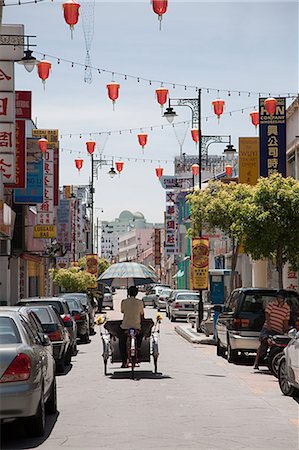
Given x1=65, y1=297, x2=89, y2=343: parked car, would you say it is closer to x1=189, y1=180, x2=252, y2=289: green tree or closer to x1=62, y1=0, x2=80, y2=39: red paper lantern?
A: x1=189, y1=180, x2=252, y2=289: green tree

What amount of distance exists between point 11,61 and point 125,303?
1255 centimetres

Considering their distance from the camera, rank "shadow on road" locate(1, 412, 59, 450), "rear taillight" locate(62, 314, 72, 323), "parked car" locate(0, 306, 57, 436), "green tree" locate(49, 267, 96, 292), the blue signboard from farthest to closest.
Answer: "green tree" locate(49, 267, 96, 292)
the blue signboard
"rear taillight" locate(62, 314, 72, 323)
"shadow on road" locate(1, 412, 59, 450)
"parked car" locate(0, 306, 57, 436)

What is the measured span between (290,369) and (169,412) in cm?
256

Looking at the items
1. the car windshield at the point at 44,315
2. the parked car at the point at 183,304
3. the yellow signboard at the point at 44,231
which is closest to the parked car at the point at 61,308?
the car windshield at the point at 44,315

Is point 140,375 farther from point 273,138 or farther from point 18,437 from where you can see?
point 273,138

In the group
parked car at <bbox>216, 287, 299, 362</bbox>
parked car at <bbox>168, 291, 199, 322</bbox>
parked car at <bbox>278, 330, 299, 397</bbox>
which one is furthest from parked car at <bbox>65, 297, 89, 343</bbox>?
parked car at <bbox>168, 291, 199, 322</bbox>

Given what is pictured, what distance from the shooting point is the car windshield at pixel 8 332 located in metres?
10.9

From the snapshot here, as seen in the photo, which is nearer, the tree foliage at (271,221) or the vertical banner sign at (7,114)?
the tree foliage at (271,221)

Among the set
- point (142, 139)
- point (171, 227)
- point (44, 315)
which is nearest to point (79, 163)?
point (142, 139)

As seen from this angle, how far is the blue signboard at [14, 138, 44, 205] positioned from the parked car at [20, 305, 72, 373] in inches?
863

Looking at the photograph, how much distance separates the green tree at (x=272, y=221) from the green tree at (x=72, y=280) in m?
33.3

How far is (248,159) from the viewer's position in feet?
132

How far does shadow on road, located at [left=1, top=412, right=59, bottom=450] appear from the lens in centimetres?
1061

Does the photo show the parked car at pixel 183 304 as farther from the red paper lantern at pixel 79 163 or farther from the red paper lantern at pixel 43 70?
the red paper lantern at pixel 43 70
